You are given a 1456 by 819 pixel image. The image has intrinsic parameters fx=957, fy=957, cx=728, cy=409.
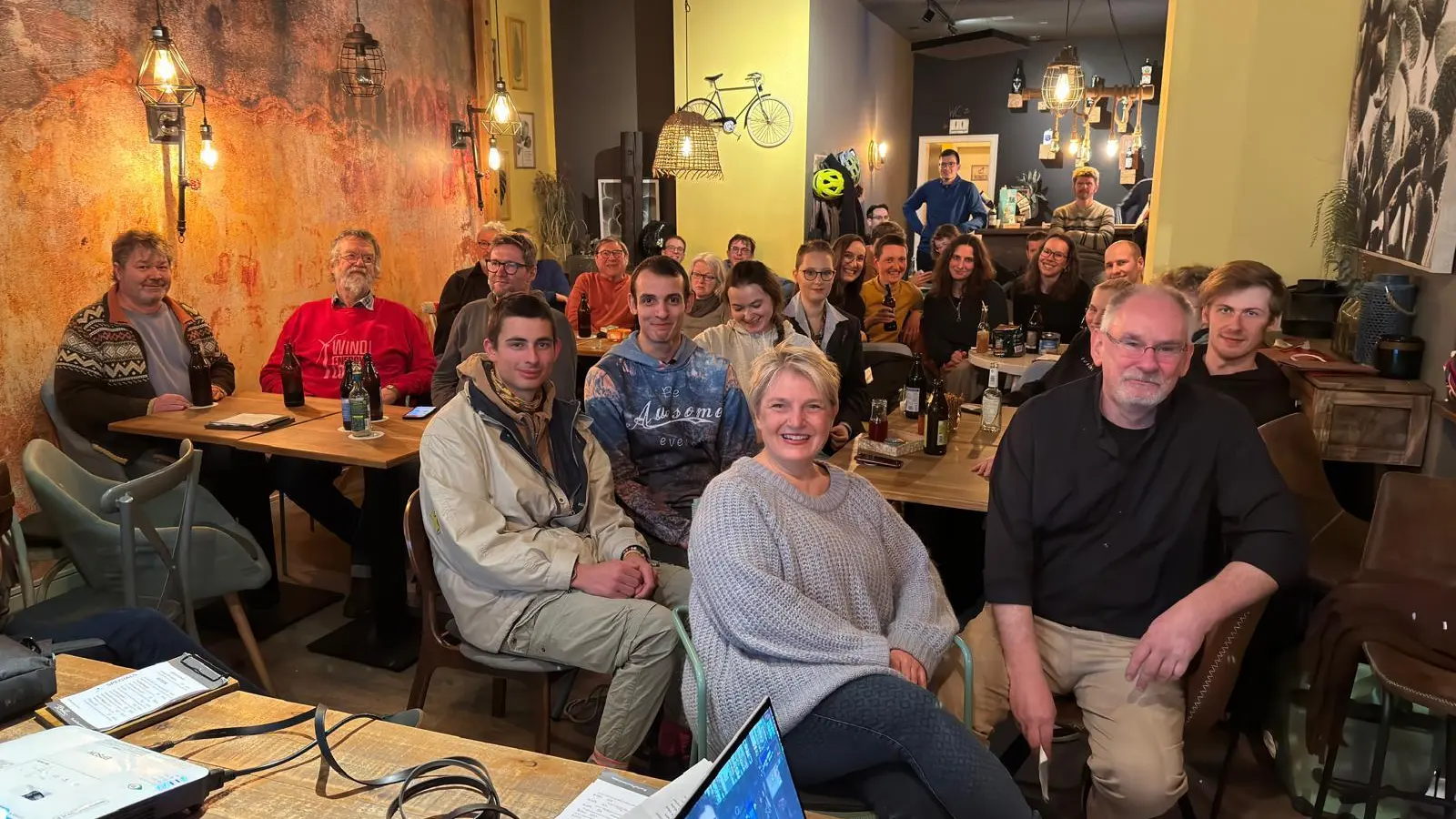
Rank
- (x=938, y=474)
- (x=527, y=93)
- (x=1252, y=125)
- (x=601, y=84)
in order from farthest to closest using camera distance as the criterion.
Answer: (x=601, y=84) < (x=527, y=93) < (x=1252, y=125) < (x=938, y=474)

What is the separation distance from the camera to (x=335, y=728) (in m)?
1.42

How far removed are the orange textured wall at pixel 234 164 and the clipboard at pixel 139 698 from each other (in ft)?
9.20

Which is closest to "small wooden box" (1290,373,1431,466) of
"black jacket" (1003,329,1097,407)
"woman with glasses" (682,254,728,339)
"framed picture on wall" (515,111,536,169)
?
"black jacket" (1003,329,1097,407)

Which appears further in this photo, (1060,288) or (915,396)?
(1060,288)

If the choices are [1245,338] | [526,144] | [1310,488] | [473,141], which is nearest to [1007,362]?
[1245,338]

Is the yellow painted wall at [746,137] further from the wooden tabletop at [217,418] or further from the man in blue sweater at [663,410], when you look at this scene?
the man in blue sweater at [663,410]

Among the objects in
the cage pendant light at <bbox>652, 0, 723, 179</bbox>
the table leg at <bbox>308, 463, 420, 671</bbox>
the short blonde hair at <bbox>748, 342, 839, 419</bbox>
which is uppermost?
the cage pendant light at <bbox>652, 0, 723, 179</bbox>

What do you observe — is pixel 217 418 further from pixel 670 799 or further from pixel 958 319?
pixel 958 319

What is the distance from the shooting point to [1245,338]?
3045 millimetres

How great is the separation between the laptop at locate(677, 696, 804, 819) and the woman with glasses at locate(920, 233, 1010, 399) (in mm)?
4502

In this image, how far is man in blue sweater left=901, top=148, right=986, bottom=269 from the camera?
28.9ft

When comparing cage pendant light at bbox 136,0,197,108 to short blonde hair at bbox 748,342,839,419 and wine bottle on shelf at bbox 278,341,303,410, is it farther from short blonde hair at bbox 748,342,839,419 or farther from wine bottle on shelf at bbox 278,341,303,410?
short blonde hair at bbox 748,342,839,419

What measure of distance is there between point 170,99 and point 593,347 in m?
Result: 2.19

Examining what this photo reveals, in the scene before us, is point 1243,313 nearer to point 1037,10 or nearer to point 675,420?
point 675,420
